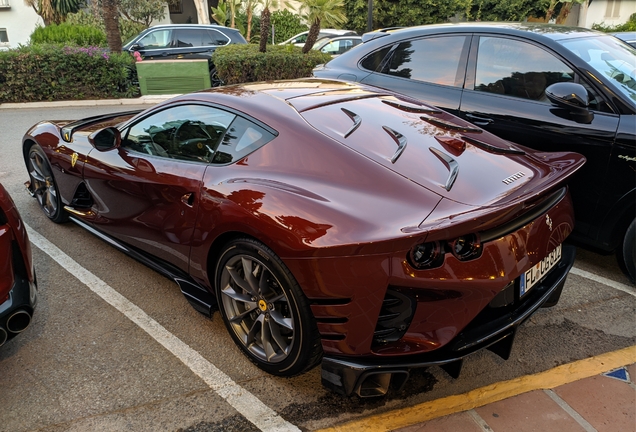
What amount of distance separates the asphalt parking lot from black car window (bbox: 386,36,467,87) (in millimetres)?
1946

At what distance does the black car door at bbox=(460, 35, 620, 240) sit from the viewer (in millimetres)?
3514

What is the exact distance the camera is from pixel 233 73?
11.5 meters

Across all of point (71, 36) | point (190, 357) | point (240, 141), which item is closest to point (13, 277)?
point (190, 357)

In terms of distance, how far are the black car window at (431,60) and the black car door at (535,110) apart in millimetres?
142

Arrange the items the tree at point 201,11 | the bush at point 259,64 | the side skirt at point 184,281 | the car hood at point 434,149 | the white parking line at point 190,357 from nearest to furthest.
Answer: the car hood at point 434,149 < the white parking line at point 190,357 < the side skirt at point 184,281 < the bush at point 259,64 < the tree at point 201,11

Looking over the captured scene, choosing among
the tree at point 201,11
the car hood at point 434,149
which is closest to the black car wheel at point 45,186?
the car hood at point 434,149

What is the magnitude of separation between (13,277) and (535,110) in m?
3.62

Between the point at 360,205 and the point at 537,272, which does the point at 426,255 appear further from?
the point at 537,272

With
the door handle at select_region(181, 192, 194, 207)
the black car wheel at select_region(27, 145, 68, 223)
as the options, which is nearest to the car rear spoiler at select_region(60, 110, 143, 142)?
the black car wheel at select_region(27, 145, 68, 223)

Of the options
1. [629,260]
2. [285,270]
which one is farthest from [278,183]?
[629,260]

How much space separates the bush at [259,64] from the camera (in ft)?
37.4

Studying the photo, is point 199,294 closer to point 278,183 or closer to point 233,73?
point 278,183

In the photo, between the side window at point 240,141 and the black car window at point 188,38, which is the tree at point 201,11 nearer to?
the black car window at point 188,38

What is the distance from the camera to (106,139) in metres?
3.57
